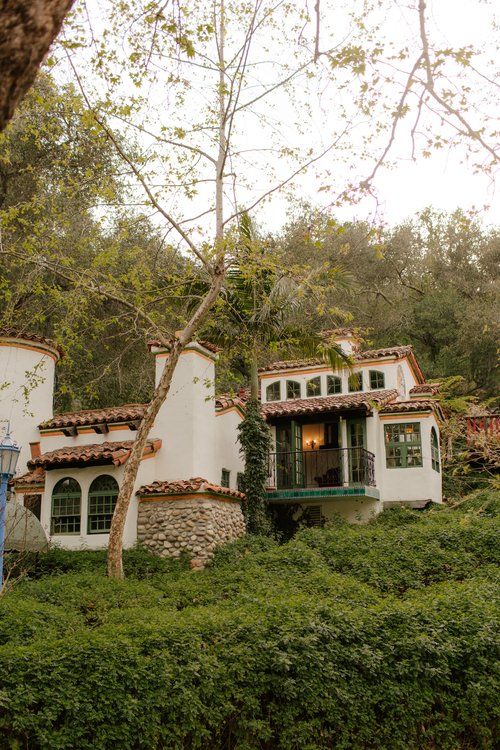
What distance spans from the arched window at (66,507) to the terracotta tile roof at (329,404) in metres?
6.72

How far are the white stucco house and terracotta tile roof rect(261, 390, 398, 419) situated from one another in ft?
0.18

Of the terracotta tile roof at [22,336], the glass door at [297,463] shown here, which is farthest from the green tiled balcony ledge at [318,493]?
the terracotta tile roof at [22,336]

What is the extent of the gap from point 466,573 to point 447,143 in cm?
993

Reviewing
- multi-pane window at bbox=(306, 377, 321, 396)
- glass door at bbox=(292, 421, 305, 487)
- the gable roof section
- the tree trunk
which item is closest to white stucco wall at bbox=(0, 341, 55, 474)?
glass door at bbox=(292, 421, 305, 487)

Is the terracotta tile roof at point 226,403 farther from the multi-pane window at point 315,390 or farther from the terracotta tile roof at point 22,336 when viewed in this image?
the terracotta tile roof at point 22,336

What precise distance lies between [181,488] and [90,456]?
94.2 inches

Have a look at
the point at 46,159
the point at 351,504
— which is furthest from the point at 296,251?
the point at 351,504

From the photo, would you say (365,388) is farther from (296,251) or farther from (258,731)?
(258,731)

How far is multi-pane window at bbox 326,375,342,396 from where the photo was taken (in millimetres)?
24781

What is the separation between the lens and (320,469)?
22.6m

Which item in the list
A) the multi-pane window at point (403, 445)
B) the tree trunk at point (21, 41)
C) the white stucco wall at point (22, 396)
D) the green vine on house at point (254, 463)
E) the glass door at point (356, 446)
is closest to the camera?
the tree trunk at point (21, 41)

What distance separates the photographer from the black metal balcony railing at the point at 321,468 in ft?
71.0

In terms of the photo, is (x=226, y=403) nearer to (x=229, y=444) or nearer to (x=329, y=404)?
(x=229, y=444)

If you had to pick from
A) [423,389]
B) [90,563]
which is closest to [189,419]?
[90,563]
